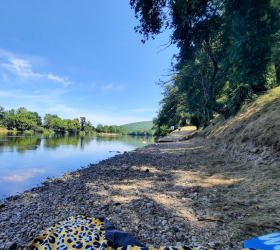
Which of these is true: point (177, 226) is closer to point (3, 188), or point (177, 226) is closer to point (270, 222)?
point (270, 222)

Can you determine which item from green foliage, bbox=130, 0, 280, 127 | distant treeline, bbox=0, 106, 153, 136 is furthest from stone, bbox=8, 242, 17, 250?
distant treeline, bbox=0, 106, 153, 136

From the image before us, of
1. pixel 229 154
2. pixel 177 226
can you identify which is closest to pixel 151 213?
pixel 177 226

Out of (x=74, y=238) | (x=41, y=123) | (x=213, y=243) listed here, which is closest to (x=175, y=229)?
(x=213, y=243)

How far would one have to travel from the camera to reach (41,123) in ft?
353

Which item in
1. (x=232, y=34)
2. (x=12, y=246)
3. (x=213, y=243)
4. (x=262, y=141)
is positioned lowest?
(x=12, y=246)

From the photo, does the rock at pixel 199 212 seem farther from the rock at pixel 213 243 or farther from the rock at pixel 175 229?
the rock at pixel 213 243

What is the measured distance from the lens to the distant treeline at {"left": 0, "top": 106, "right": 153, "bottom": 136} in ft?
265

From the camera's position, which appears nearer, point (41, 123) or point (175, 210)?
point (175, 210)

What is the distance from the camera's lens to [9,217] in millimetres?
3105

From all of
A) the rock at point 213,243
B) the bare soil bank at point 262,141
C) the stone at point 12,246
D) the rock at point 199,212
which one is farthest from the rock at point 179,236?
the bare soil bank at point 262,141

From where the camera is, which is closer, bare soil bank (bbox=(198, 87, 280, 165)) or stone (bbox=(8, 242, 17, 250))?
stone (bbox=(8, 242, 17, 250))

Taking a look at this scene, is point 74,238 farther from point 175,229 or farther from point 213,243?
point 213,243

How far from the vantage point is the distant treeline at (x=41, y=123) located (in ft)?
265

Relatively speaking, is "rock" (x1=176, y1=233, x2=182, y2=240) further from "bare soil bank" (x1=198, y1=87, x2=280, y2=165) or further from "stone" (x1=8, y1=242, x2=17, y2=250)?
"bare soil bank" (x1=198, y1=87, x2=280, y2=165)
